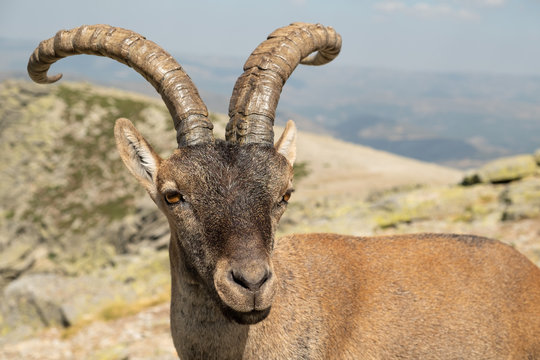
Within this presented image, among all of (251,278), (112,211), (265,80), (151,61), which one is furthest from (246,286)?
(112,211)

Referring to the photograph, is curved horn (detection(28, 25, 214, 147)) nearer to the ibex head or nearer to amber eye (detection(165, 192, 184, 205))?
the ibex head

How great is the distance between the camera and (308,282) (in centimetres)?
687

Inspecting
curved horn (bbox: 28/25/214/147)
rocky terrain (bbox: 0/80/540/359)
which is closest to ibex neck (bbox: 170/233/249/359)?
curved horn (bbox: 28/25/214/147)

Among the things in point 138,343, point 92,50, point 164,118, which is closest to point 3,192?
point 164,118

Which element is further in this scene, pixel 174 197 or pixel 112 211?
pixel 112 211

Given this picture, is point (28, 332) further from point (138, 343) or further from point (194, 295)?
point (194, 295)

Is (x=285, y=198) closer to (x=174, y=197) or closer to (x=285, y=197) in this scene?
(x=285, y=197)

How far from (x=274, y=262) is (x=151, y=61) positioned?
331 centimetres

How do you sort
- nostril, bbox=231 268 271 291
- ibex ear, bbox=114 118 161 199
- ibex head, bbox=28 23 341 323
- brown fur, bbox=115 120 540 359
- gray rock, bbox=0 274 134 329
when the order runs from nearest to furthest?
nostril, bbox=231 268 271 291 → ibex head, bbox=28 23 341 323 → brown fur, bbox=115 120 540 359 → ibex ear, bbox=114 118 161 199 → gray rock, bbox=0 274 134 329

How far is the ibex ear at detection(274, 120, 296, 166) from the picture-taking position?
22.7 ft

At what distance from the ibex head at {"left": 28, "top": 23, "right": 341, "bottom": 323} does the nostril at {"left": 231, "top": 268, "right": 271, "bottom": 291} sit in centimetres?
1

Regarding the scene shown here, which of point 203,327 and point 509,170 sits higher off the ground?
point 509,170

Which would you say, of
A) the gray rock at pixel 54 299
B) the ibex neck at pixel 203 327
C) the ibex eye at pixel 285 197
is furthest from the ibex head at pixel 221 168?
the gray rock at pixel 54 299

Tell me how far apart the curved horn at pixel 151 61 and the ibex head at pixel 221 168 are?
0.6 inches
